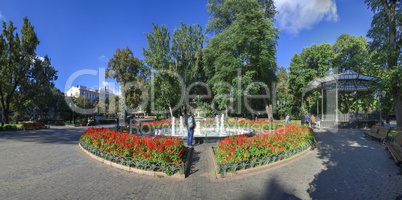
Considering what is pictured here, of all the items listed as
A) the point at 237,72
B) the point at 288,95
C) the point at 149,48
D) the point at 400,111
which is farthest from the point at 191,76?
the point at 400,111

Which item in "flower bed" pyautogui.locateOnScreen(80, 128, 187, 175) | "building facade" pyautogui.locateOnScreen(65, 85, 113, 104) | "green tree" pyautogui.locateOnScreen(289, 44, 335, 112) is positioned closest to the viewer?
"flower bed" pyautogui.locateOnScreen(80, 128, 187, 175)

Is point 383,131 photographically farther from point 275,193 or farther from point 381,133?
point 275,193

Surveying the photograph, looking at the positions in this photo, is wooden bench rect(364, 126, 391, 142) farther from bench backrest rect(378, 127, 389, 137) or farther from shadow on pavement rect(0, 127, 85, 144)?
shadow on pavement rect(0, 127, 85, 144)

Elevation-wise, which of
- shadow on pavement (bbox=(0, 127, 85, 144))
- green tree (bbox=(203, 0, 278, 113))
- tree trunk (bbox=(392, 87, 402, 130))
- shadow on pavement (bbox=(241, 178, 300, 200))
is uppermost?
green tree (bbox=(203, 0, 278, 113))

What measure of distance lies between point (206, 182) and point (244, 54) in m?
18.0

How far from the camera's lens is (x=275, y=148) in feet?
22.7

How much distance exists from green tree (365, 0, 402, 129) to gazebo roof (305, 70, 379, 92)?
312cm

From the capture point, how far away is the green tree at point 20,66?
73.9ft

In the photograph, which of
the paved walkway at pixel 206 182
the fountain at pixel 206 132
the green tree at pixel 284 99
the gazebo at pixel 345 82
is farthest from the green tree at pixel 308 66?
the paved walkway at pixel 206 182

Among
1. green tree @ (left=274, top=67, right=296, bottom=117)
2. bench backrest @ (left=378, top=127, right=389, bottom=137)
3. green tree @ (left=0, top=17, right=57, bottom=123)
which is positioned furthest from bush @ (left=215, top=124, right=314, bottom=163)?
green tree @ (left=274, top=67, right=296, bottom=117)

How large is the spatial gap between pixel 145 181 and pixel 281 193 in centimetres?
360

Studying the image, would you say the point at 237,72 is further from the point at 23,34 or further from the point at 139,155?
the point at 23,34

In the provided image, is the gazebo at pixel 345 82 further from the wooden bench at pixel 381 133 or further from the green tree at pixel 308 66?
the green tree at pixel 308 66

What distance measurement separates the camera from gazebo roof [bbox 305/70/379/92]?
715 inches
